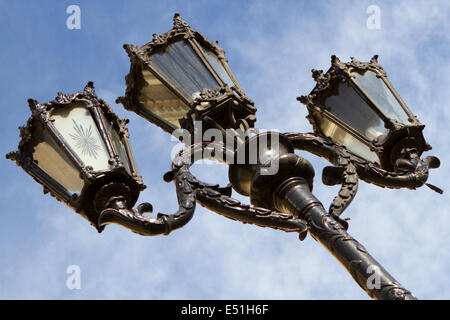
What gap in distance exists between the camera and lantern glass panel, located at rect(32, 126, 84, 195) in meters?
5.50

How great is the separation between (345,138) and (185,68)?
1.66 metres

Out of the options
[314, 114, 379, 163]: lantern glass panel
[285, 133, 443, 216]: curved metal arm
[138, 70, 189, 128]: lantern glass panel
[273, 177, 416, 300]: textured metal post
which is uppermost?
[138, 70, 189, 128]: lantern glass panel


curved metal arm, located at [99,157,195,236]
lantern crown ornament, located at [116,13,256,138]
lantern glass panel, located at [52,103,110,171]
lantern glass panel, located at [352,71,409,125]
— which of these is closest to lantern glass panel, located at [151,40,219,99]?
lantern crown ornament, located at [116,13,256,138]

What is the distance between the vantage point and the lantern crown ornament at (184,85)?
621 cm

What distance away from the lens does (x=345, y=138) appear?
6.97 meters

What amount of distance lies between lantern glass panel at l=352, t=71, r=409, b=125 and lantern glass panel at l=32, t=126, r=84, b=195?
2954mm

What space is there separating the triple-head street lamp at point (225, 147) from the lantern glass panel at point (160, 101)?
0.01 metres

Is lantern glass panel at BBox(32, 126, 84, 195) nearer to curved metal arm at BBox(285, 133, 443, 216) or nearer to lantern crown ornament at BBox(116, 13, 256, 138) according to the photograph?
lantern crown ornament at BBox(116, 13, 256, 138)

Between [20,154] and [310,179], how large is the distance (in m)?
2.32

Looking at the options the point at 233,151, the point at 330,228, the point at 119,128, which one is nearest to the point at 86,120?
the point at 119,128

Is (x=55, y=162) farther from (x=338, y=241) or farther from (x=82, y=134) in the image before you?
(x=338, y=241)

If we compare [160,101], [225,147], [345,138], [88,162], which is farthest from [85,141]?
[345,138]

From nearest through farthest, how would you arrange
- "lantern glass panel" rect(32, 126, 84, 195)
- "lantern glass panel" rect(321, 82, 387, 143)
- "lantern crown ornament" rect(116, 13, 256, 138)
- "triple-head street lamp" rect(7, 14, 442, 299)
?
1. "triple-head street lamp" rect(7, 14, 442, 299)
2. "lantern glass panel" rect(32, 126, 84, 195)
3. "lantern crown ornament" rect(116, 13, 256, 138)
4. "lantern glass panel" rect(321, 82, 387, 143)

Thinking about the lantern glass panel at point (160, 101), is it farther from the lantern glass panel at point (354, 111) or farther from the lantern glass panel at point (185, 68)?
the lantern glass panel at point (354, 111)
